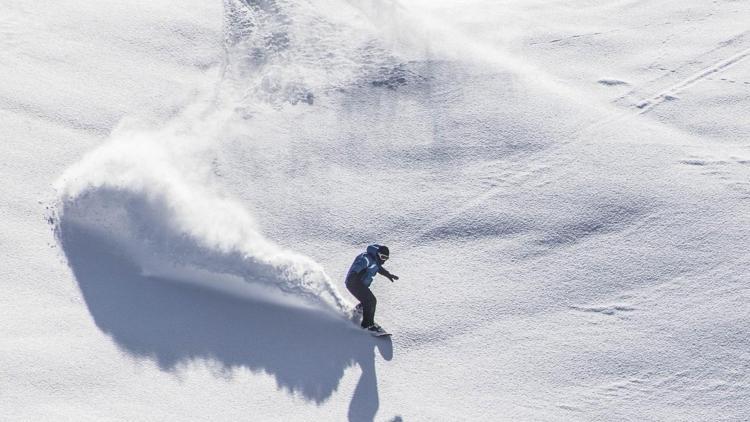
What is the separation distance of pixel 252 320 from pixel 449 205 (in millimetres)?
3086

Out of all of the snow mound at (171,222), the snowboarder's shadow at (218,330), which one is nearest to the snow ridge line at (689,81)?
the snow mound at (171,222)

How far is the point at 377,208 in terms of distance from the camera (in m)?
12.2

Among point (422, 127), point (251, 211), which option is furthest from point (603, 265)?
point (251, 211)

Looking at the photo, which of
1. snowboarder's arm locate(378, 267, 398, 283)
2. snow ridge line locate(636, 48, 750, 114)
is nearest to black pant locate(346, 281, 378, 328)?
snowboarder's arm locate(378, 267, 398, 283)

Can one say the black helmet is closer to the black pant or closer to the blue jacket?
the blue jacket

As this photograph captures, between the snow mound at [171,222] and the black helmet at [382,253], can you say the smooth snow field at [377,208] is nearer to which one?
the snow mound at [171,222]

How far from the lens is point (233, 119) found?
13.2 metres

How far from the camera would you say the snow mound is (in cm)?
1091

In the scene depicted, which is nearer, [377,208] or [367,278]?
[367,278]

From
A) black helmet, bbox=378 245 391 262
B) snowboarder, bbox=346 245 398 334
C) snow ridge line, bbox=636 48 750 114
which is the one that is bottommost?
snowboarder, bbox=346 245 398 334

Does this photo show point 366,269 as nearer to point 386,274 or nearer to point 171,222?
point 386,274

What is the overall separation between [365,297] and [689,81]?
22.3ft

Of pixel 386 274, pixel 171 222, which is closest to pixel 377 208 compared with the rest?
pixel 386 274

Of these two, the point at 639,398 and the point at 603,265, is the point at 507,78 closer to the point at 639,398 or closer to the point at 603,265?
the point at 603,265
